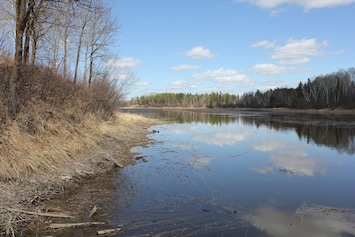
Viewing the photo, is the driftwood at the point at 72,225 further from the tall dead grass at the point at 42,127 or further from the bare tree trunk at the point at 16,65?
the bare tree trunk at the point at 16,65

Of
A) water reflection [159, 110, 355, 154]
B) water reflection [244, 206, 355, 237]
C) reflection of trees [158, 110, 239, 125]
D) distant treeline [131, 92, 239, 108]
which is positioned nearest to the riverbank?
water reflection [244, 206, 355, 237]

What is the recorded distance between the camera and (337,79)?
311ft

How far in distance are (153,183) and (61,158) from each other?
3349 millimetres

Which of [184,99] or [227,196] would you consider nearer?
[227,196]

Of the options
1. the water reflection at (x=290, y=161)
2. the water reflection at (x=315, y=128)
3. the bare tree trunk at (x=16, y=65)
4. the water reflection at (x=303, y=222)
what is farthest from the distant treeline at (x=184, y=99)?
the water reflection at (x=303, y=222)

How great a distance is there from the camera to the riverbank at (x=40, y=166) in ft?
20.9

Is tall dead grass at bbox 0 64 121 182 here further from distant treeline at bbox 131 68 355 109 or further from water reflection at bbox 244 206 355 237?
distant treeline at bbox 131 68 355 109

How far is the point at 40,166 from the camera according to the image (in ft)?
29.5

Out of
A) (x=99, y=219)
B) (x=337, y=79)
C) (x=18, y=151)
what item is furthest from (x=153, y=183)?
(x=337, y=79)

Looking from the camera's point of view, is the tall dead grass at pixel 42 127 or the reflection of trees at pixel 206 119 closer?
the tall dead grass at pixel 42 127

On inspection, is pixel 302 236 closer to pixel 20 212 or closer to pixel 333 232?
pixel 333 232

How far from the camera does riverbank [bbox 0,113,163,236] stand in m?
6.36

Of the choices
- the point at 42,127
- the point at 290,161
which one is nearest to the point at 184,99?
the point at 290,161

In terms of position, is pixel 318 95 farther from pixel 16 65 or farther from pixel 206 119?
pixel 16 65
